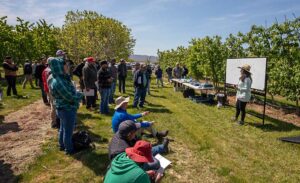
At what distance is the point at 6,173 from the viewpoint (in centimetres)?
542

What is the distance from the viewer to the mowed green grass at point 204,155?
5438mm

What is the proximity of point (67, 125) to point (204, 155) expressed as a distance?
3373mm

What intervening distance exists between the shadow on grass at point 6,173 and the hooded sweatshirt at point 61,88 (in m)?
1.61

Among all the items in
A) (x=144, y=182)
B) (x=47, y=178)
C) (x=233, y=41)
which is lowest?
(x=47, y=178)

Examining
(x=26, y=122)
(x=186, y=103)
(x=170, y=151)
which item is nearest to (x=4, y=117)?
(x=26, y=122)

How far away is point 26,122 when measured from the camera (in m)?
9.05

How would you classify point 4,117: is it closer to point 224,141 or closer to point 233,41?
point 224,141

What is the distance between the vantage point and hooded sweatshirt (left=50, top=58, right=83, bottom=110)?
18.2 ft

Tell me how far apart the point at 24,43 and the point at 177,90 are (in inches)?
739

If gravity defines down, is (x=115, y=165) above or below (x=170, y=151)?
above

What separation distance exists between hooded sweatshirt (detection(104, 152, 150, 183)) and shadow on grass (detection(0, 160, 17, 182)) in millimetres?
3198

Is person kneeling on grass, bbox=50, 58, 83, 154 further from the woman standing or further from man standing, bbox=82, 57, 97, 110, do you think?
the woman standing

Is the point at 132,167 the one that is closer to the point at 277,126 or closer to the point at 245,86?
the point at 245,86

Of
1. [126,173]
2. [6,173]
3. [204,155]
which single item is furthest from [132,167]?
[204,155]
